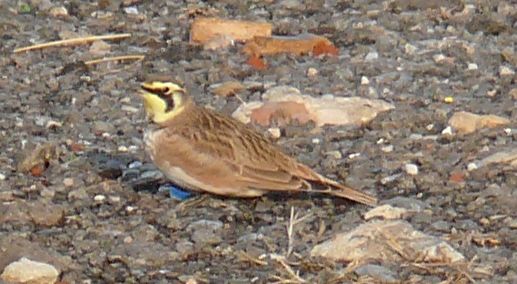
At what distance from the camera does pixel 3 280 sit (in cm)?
594

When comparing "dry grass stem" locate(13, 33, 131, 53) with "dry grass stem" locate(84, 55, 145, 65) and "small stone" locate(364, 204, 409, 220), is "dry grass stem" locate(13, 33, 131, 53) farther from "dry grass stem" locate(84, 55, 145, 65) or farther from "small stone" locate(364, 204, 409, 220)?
"small stone" locate(364, 204, 409, 220)

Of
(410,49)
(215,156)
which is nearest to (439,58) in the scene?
(410,49)

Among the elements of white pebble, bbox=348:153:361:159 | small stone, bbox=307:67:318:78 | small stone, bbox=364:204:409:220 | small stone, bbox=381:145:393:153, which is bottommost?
small stone, bbox=307:67:318:78

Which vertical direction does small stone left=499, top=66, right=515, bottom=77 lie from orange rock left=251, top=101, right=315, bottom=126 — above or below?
below

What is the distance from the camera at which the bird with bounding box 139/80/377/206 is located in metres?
6.64

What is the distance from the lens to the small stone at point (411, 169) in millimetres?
7144

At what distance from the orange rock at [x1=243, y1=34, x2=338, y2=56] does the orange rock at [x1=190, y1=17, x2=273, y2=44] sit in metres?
0.22

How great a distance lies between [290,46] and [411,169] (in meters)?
2.32

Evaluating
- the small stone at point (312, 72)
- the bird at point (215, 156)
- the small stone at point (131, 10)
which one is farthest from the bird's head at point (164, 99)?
the small stone at point (131, 10)

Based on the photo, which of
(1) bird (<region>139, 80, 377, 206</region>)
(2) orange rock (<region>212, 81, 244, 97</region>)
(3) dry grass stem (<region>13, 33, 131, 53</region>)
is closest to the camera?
(1) bird (<region>139, 80, 377, 206</region>)

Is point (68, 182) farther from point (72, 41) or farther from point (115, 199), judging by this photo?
point (72, 41)

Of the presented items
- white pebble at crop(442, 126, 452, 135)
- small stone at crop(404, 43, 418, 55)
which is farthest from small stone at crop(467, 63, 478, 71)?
white pebble at crop(442, 126, 452, 135)

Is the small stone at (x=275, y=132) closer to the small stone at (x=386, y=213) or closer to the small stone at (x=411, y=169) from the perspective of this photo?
the small stone at (x=411, y=169)

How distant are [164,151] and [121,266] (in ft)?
2.60
